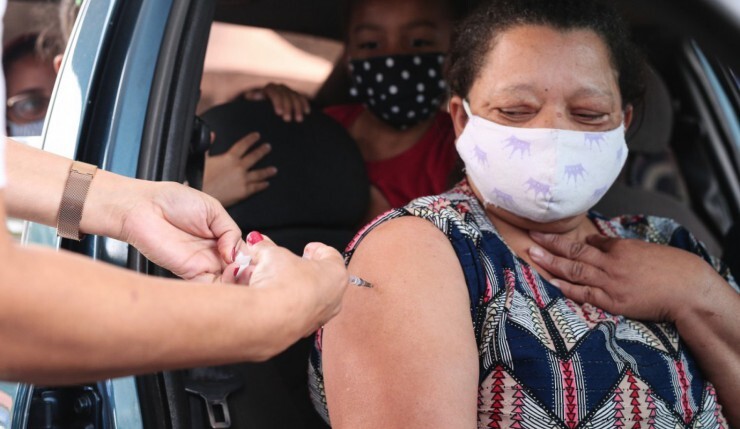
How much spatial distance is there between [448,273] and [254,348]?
0.80 metres

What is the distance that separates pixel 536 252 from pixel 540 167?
0.25 meters

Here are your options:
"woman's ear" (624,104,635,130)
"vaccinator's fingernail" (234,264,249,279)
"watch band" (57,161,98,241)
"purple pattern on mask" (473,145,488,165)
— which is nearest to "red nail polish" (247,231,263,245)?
"vaccinator's fingernail" (234,264,249,279)

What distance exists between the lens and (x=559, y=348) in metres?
1.96

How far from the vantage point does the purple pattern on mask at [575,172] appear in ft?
6.92

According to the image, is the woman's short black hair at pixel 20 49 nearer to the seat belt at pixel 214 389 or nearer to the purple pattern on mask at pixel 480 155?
the seat belt at pixel 214 389

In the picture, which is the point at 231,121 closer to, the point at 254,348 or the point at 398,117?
the point at 398,117

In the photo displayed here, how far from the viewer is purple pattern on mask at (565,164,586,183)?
2109 mm

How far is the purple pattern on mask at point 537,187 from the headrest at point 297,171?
0.63 meters

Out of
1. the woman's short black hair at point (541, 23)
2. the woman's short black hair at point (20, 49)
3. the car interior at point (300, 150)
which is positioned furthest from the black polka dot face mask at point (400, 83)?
the woman's short black hair at point (20, 49)

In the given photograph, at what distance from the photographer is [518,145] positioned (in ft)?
6.94

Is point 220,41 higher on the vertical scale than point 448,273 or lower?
higher

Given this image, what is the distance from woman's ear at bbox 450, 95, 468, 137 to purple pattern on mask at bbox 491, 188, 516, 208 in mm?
232

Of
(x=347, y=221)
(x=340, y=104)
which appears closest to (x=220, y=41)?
(x=340, y=104)

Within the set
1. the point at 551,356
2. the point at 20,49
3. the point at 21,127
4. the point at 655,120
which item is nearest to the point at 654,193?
the point at 655,120
